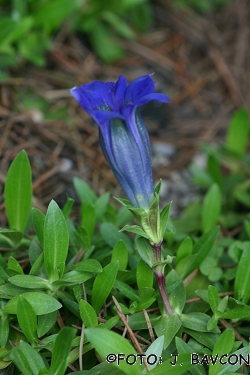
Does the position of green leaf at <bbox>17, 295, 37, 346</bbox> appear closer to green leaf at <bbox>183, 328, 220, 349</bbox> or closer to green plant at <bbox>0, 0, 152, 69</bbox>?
green leaf at <bbox>183, 328, 220, 349</bbox>

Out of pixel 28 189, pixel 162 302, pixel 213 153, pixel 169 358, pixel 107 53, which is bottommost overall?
pixel 169 358

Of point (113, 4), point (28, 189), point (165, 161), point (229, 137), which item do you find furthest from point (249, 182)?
point (113, 4)

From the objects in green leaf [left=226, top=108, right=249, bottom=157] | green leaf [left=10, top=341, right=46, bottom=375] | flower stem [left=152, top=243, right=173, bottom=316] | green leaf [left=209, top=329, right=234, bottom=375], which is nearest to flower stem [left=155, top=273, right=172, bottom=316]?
flower stem [left=152, top=243, right=173, bottom=316]

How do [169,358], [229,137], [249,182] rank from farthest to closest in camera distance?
[229,137] < [249,182] < [169,358]

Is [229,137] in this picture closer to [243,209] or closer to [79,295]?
[243,209]

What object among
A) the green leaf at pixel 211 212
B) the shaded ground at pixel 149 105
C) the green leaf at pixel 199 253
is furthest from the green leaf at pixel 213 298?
the shaded ground at pixel 149 105

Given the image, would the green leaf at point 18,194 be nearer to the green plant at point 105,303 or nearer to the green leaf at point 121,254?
the green plant at point 105,303
